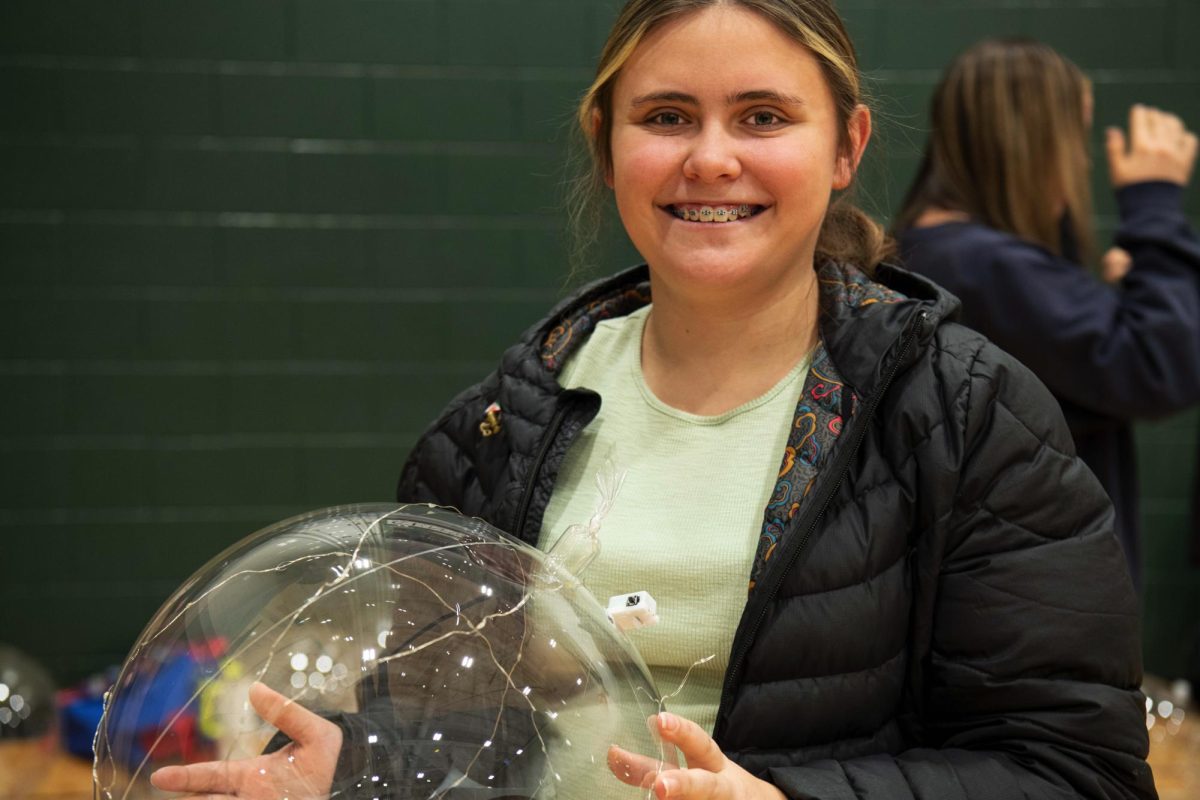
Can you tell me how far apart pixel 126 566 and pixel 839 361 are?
2.87 metres

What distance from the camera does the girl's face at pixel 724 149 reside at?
1.26m

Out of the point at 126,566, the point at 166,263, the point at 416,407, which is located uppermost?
the point at 166,263

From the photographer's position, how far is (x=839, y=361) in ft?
4.18

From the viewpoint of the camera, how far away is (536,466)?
1361 mm

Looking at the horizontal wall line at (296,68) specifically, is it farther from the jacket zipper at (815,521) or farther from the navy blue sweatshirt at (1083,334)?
the jacket zipper at (815,521)

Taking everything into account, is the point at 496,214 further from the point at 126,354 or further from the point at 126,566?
the point at 126,566

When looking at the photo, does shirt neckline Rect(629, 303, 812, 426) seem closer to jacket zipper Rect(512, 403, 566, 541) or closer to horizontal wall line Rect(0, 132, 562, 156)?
jacket zipper Rect(512, 403, 566, 541)

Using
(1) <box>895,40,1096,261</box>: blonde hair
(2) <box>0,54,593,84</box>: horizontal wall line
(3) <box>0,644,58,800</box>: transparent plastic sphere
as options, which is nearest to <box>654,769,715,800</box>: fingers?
(1) <box>895,40,1096,261</box>: blonde hair

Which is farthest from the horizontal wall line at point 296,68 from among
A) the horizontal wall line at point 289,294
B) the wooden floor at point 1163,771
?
the wooden floor at point 1163,771

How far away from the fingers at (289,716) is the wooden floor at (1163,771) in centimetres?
212

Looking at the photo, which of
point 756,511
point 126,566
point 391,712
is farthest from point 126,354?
point 391,712

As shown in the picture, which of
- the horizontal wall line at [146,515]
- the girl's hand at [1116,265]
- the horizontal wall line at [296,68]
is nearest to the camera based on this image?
the girl's hand at [1116,265]

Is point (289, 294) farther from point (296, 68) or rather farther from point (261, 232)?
point (296, 68)

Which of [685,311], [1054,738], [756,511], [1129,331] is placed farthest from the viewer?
[1129,331]
